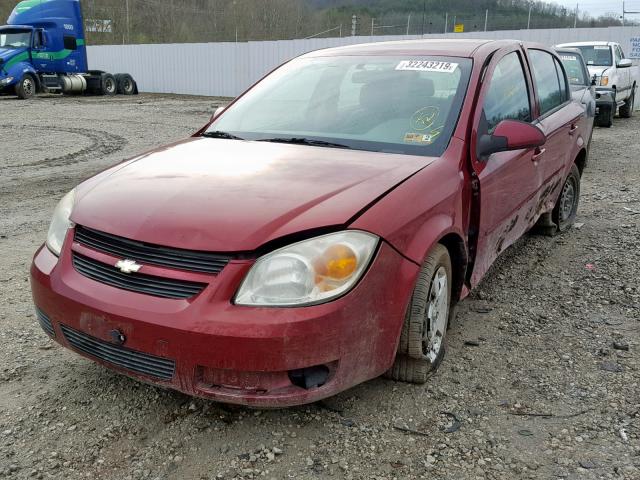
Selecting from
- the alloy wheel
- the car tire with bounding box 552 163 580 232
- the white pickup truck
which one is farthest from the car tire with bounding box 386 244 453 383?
the white pickup truck

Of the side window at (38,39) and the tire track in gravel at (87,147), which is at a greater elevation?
the side window at (38,39)

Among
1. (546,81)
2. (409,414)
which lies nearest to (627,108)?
(546,81)

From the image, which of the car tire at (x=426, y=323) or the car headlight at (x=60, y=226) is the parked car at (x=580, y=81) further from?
the car headlight at (x=60, y=226)

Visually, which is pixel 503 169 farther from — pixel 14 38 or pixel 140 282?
pixel 14 38

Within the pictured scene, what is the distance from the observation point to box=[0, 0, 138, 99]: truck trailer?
22.6 m

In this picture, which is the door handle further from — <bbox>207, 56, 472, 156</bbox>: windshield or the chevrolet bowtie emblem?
the chevrolet bowtie emblem

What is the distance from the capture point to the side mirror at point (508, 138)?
123 inches

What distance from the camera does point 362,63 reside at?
362cm

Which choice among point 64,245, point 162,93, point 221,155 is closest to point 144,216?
point 64,245

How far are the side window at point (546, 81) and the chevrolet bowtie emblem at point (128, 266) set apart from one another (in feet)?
10.5

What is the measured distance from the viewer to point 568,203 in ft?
18.5

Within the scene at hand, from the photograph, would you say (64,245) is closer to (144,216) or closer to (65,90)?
(144,216)

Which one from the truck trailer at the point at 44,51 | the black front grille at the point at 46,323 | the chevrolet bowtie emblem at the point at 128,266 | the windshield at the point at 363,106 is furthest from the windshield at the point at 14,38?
the chevrolet bowtie emblem at the point at 128,266

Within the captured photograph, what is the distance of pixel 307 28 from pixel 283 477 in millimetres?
57609
